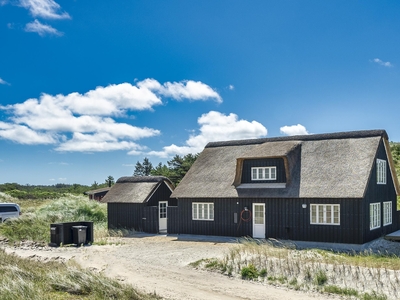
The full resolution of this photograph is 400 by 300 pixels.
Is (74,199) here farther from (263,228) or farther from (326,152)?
(326,152)

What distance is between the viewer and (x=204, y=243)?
20906 millimetres

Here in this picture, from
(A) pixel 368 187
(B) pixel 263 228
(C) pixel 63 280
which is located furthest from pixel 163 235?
(C) pixel 63 280

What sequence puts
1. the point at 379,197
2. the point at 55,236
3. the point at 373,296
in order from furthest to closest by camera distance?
the point at 379,197
the point at 55,236
the point at 373,296

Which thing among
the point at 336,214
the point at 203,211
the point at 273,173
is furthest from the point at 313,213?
the point at 203,211

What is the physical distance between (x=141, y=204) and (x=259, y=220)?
770 cm

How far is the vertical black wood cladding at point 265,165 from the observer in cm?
2183

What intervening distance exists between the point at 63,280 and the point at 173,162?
1523 inches

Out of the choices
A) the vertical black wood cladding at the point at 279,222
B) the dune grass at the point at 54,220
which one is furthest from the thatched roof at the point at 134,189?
the vertical black wood cladding at the point at 279,222

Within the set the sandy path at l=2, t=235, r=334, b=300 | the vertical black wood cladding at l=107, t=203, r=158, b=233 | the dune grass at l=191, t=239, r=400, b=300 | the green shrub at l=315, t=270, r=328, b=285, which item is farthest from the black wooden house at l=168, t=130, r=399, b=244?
the green shrub at l=315, t=270, r=328, b=285

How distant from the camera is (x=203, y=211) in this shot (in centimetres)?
2331

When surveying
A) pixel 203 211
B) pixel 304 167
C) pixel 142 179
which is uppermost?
pixel 304 167

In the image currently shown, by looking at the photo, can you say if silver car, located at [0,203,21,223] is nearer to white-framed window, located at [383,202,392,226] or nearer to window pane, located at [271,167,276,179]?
window pane, located at [271,167,276,179]

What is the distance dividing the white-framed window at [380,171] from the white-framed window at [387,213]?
1437mm

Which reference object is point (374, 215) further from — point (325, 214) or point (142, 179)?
point (142, 179)
